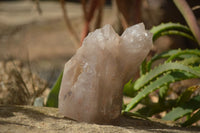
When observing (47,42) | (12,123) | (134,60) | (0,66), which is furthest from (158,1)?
(47,42)

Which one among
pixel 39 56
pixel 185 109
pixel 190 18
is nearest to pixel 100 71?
pixel 185 109

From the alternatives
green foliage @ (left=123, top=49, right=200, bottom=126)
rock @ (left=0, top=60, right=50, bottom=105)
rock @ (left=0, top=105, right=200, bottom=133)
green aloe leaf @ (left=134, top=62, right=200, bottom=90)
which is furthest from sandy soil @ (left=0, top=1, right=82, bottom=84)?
rock @ (left=0, top=105, right=200, bottom=133)

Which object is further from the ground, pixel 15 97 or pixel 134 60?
pixel 134 60

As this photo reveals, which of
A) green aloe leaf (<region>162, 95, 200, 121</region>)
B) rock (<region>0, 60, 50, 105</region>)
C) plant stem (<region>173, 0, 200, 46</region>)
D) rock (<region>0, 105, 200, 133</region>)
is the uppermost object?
plant stem (<region>173, 0, 200, 46</region>)

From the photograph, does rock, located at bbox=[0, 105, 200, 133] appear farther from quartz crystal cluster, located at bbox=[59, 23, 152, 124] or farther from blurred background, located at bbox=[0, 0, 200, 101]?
blurred background, located at bbox=[0, 0, 200, 101]

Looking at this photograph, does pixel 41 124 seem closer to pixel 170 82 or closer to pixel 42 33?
pixel 170 82

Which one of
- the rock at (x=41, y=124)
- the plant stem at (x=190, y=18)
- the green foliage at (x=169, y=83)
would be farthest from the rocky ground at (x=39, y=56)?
the plant stem at (x=190, y=18)

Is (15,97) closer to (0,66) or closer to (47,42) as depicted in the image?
(0,66)
